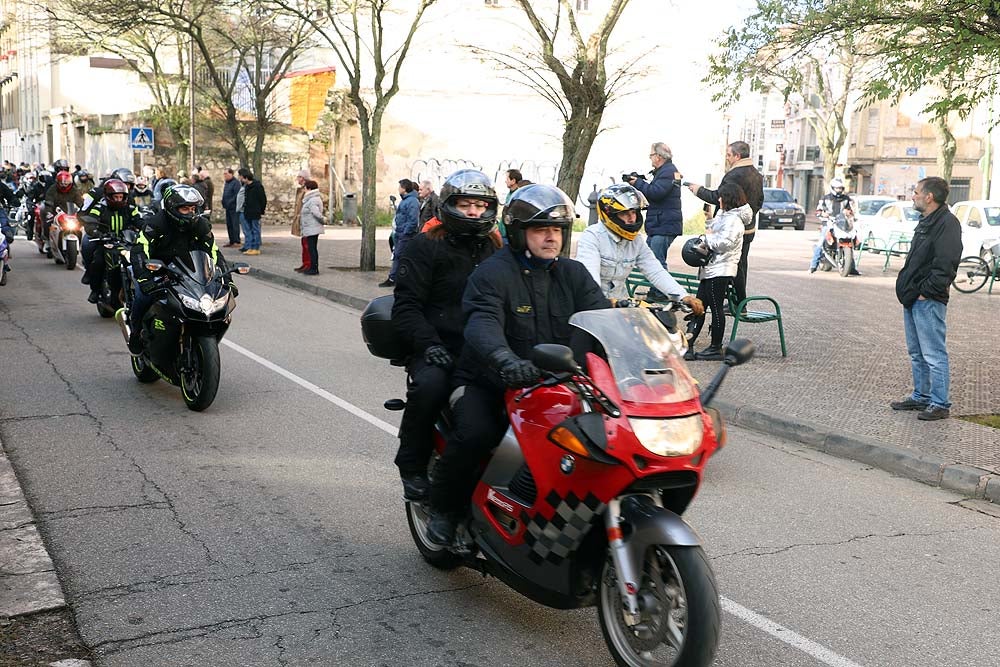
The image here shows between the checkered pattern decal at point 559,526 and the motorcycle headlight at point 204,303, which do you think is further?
Answer: the motorcycle headlight at point 204,303

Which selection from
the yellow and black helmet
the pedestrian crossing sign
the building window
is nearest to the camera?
the yellow and black helmet

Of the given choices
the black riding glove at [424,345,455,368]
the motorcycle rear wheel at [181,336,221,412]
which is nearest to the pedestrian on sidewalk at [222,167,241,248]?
the motorcycle rear wheel at [181,336,221,412]

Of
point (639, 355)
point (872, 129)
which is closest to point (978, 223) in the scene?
point (639, 355)

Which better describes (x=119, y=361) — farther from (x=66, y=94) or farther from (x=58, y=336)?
(x=66, y=94)

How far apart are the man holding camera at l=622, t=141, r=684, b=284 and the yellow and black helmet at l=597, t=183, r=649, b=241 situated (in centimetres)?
492

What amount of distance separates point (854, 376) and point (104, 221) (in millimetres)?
8564

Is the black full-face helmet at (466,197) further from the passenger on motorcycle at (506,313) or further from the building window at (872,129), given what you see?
the building window at (872,129)

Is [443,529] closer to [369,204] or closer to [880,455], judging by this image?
[880,455]

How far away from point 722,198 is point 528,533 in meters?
7.27

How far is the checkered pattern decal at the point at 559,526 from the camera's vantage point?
3668 mm

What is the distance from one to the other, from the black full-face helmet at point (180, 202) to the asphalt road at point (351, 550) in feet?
4.77

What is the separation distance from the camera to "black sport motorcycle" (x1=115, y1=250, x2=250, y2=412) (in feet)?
26.4

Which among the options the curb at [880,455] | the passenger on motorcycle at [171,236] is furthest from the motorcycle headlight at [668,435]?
the passenger on motorcycle at [171,236]

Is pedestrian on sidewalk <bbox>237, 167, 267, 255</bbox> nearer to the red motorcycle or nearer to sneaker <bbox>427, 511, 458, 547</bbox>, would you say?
sneaker <bbox>427, 511, 458, 547</bbox>
